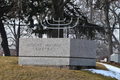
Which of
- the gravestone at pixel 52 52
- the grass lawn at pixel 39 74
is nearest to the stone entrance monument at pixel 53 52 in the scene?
the gravestone at pixel 52 52

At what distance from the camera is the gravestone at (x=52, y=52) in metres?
9.54

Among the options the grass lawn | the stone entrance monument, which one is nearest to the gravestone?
the stone entrance monument

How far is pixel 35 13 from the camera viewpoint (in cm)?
1538

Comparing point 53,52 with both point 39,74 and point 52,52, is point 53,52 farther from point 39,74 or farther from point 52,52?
point 39,74

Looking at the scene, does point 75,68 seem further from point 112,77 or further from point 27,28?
point 27,28


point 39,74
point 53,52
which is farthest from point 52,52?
point 39,74

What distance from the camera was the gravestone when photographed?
9539mm

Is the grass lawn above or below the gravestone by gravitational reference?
below

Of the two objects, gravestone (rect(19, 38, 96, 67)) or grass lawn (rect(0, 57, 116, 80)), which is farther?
gravestone (rect(19, 38, 96, 67))

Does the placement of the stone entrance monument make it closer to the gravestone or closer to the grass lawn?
the gravestone

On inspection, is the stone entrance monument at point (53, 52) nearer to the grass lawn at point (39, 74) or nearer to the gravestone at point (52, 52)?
the gravestone at point (52, 52)

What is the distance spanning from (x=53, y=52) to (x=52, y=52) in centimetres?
4

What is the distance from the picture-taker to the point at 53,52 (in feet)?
31.4

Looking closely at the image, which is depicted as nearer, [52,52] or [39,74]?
[39,74]
